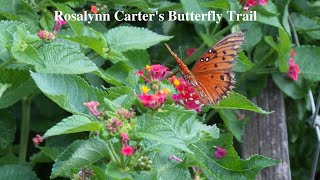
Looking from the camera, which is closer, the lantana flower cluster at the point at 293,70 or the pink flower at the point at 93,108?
the pink flower at the point at 93,108

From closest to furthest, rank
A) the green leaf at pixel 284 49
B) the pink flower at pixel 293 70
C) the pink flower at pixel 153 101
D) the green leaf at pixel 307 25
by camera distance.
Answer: the pink flower at pixel 153 101, the green leaf at pixel 284 49, the pink flower at pixel 293 70, the green leaf at pixel 307 25

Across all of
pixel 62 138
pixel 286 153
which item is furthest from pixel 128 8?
pixel 286 153

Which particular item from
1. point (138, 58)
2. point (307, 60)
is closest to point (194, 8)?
point (138, 58)

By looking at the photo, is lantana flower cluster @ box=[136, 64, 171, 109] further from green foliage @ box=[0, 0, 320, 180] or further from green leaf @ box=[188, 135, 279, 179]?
green leaf @ box=[188, 135, 279, 179]

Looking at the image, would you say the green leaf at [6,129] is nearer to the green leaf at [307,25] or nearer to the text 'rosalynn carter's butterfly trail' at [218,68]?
the text 'rosalynn carter's butterfly trail' at [218,68]

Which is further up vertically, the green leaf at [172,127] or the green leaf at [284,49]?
the green leaf at [284,49]

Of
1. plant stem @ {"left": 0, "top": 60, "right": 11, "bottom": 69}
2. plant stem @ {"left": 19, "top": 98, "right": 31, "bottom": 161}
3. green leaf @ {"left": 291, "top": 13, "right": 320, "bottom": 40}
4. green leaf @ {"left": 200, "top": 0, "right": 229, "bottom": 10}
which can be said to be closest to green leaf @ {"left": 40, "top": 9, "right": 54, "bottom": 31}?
plant stem @ {"left": 19, "top": 98, "right": 31, "bottom": 161}

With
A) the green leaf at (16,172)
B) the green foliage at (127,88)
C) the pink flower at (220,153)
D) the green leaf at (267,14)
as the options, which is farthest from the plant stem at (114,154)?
the green leaf at (267,14)
